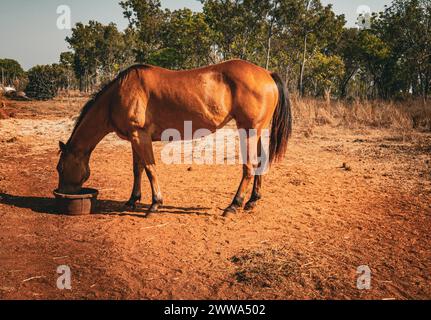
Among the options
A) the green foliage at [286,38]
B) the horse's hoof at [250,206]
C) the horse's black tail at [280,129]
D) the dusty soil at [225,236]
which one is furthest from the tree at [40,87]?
the horse's hoof at [250,206]

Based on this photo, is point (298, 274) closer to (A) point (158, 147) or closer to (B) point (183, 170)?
(B) point (183, 170)

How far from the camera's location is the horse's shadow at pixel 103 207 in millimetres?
5141

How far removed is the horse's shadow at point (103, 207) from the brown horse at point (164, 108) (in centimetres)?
32

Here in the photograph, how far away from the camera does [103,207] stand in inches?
212

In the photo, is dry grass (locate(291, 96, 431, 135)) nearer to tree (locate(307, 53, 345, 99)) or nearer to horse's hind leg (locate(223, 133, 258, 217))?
horse's hind leg (locate(223, 133, 258, 217))

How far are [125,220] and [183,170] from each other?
9.90 feet

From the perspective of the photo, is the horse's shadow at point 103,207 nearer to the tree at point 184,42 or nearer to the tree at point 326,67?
the tree at point 184,42

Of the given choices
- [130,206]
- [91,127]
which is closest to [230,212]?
[130,206]

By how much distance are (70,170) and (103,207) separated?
0.80m

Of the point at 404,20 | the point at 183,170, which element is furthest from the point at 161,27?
the point at 183,170

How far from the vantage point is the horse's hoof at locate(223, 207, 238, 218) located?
5035mm

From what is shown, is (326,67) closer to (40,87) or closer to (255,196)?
(40,87)
